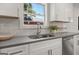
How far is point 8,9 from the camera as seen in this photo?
229 cm

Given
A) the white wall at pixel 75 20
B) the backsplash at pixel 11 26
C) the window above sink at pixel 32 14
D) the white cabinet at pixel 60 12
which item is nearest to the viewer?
the backsplash at pixel 11 26

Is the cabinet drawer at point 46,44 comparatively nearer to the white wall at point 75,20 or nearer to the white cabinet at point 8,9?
the white cabinet at point 8,9

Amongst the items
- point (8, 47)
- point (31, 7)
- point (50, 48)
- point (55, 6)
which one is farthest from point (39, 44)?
point (55, 6)

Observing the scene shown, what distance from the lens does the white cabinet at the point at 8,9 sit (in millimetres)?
2197

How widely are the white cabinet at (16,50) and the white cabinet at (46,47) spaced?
16cm

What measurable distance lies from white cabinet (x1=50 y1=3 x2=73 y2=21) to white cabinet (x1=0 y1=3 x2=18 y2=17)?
164 cm

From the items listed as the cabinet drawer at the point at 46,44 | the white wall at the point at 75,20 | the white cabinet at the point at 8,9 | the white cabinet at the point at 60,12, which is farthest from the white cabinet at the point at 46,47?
the white wall at the point at 75,20

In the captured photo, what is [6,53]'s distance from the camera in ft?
5.11

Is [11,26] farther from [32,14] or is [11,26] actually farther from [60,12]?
[60,12]

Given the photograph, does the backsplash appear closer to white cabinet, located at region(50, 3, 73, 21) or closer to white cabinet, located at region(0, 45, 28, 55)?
white cabinet, located at region(0, 45, 28, 55)

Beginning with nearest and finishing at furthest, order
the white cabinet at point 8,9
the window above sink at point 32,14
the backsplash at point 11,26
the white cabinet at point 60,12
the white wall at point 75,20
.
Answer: the white cabinet at point 8,9 < the backsplash at point 11,26 < the window above sink at point 32,14 < the white cabinet at point 60,12 < the white wall at point 75,20

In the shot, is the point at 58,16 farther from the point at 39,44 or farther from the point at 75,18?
the point at 39,44

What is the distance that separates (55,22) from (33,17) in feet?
3.69

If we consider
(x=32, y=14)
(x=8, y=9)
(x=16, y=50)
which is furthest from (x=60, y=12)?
(x=16, y=50)
